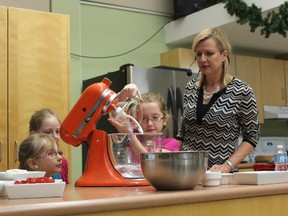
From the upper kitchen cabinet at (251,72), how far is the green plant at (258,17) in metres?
0.76

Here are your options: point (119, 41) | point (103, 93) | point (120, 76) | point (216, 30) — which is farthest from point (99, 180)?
point (119, 41)

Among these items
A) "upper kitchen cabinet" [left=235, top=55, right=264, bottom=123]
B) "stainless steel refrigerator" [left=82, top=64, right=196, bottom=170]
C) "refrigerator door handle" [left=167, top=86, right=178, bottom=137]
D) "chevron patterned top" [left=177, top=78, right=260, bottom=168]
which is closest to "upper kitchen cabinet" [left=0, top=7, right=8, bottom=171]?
"stainless steel refrigerator" [left=82, top=64, right=196, bottom=170]

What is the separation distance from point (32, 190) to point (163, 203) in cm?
28

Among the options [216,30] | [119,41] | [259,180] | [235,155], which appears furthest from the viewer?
[119,41]

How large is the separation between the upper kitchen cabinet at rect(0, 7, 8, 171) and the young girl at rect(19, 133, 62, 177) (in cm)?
87

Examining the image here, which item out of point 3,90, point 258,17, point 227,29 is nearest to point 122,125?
point 3,90

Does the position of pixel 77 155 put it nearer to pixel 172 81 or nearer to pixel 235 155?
pixel 172 81

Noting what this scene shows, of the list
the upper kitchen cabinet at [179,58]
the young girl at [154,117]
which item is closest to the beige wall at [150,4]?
the upper kitchen cabinet at [179,58]

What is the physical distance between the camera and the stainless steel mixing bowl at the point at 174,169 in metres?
1.11

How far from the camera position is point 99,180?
1346mm

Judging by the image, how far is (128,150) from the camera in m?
1.39

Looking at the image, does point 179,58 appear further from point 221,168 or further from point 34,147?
point 221,168

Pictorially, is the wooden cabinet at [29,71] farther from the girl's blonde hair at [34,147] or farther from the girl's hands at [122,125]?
the girl's hands at [122,125]

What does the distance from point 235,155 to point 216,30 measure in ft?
1.87
